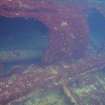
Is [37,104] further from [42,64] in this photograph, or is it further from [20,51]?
[20,51]

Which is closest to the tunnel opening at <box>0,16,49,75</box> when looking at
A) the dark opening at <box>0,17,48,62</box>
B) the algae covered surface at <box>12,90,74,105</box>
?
the dark opening at <box>0,17,48,62</box>

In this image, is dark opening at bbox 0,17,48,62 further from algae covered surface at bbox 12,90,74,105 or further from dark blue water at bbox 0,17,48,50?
algae covered surface at bbox 12,90,74,105

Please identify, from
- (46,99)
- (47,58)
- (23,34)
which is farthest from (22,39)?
(46,99)

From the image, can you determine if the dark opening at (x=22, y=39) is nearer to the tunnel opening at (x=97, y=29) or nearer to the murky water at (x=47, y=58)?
the murky water at (x=47, y=58)

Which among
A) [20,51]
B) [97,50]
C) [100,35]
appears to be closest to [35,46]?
[20,51]

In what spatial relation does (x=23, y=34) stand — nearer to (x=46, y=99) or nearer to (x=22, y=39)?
(x=22, y=39)

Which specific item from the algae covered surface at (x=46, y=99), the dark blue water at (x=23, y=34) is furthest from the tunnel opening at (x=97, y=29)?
the algae covered surface at (x=46, y=99)
